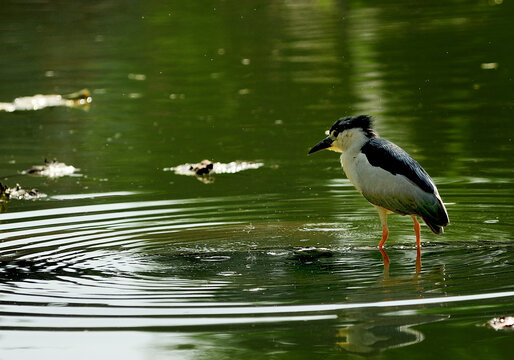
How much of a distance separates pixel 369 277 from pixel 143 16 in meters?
22.2

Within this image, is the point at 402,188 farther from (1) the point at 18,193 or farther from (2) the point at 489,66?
(2) the point at 489,66

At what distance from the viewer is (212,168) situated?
12.5m

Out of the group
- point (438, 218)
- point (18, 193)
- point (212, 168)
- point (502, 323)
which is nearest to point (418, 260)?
point (438, 218)

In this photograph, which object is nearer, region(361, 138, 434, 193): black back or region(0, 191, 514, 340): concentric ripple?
region(0, 191, 514, 340): concentric ripple

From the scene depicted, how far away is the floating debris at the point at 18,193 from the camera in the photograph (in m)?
11.5

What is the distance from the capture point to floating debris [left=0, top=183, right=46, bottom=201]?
452 inches

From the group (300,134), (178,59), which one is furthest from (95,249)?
(178,59)

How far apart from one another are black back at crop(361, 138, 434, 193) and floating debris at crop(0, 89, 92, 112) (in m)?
9.05

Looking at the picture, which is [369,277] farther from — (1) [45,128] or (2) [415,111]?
(1) [45,128]

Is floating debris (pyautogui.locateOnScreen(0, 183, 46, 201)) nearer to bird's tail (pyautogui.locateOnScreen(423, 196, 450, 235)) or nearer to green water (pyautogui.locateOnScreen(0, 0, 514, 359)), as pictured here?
green water (pyautogui.locateOnScreen(0, 0, 514, 359))

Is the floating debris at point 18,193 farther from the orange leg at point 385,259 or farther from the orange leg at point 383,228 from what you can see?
the orange leg at point 385,259

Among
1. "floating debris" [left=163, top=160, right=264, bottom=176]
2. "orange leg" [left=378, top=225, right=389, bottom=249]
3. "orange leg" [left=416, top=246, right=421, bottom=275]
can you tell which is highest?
"floating debris" [left=163, top=160, right=264, bottom=176]

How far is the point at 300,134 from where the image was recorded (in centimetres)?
1409

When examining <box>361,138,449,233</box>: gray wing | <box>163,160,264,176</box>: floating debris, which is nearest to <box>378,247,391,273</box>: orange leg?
<box>361,138,449,233</box>: gray wing
